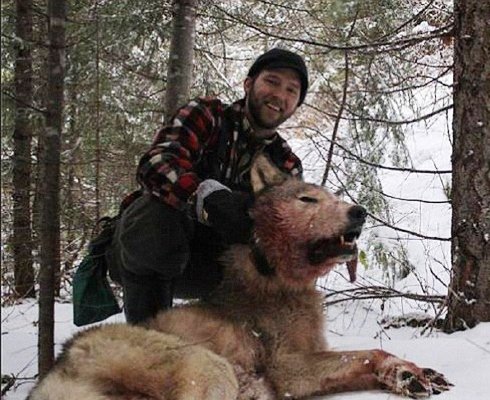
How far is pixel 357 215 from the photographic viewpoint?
3297 mm

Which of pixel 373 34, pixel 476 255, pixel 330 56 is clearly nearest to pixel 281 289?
pixel 476 255

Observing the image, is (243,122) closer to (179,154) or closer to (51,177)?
(179,154)

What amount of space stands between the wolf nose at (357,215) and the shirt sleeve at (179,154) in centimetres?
99

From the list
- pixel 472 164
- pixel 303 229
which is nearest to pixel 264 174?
pixel 303 229

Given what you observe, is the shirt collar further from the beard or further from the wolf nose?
the wolf nose

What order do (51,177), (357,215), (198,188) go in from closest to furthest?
(357,215), (198,188), (51,177)

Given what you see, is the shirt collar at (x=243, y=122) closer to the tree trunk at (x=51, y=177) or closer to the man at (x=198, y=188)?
the man at (x=198, y=188)

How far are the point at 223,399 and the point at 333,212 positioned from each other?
1169mm

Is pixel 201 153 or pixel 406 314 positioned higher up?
pixel 201 153

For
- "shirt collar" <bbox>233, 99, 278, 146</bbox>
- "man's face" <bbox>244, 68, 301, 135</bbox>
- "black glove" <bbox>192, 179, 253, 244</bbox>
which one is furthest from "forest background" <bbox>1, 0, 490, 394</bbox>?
"black glove" <bbox>192, 179, 253, 244</bbox>

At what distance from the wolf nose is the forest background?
1.19 meters

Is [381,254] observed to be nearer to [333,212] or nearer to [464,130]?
[464,130]

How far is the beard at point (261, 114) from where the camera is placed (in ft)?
13.9

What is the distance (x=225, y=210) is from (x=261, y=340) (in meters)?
0.77
